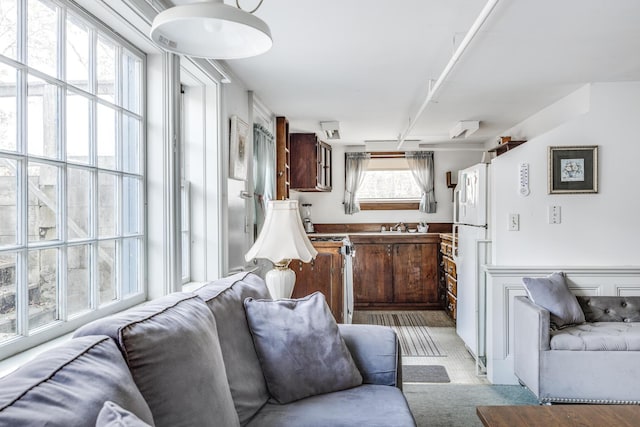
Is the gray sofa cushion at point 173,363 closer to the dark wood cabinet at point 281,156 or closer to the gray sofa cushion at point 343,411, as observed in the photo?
the gray sofa cushion at point 343,411

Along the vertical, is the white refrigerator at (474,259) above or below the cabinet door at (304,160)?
below

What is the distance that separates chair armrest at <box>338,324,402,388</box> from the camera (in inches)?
84.6

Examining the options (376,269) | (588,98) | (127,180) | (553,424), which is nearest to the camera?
(553,424)

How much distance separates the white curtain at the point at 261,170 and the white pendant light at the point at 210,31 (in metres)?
2.71

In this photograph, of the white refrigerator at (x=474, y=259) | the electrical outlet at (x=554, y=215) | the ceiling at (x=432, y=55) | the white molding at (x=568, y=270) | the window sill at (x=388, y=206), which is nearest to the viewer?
the ceiling at (x=432, y=55)

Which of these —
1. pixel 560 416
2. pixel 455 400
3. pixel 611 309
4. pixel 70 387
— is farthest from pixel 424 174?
pixel 70 387

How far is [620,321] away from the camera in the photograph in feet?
11.0

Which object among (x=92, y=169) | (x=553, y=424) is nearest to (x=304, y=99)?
(x=92, y=169)

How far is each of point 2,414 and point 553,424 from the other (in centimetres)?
186

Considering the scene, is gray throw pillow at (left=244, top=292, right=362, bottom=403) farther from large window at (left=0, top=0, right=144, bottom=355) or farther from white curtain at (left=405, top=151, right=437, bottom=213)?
white curtain at (left=405, top=151, right=437, bottom=213)

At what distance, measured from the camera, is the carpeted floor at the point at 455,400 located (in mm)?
2824

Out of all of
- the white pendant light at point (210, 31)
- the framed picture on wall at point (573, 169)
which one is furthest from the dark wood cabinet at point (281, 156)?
the white pendant light at point (210, 31)

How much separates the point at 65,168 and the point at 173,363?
3.23 feet

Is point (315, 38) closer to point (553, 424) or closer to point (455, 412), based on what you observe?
point (553, 424)
